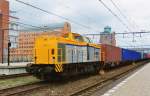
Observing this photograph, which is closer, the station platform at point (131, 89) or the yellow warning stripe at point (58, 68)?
the station platform at point (131, 89)

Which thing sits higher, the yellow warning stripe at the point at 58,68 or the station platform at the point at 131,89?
the yellow warning stripe at the point at 58,68

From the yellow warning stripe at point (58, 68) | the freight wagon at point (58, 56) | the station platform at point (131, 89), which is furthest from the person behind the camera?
the freight wagon at point (58, 56)

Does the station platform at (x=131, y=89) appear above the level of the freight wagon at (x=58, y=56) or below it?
below

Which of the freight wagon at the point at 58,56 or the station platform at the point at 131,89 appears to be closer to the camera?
the station platform at the point at 131,89

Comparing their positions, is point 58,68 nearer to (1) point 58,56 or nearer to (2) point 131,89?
(1) point 58,56

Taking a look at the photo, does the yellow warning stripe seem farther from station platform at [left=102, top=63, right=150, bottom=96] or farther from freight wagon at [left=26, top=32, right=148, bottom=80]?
station platform at [left=102, top=63, right=150, bottom=96]

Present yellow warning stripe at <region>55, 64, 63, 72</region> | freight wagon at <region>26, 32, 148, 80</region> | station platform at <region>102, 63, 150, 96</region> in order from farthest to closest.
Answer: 1. freight wagon at <region>26, 32, 148, 80</region>
2. yellow warning stripe at <region>55, 64, 63, 72</region>
3. station platform at <region>102, 63, 150, 96</region>

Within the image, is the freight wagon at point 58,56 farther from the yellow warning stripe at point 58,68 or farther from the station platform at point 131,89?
the station platform at point 131,89

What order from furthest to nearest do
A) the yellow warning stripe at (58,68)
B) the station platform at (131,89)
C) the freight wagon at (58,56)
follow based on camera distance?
the freight wagon at (58,56) → the yellow warning stripe at (58,68) → the station platform at (131,89)

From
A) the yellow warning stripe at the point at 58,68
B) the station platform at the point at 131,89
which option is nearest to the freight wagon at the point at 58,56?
the yellow warning stripe at the point at 58,68

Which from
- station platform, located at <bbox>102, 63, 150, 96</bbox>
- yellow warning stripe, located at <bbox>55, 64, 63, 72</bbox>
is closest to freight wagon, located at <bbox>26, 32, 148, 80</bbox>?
yellow warning stripe, located at <bbox>55, 64, 63, 72</bbox>

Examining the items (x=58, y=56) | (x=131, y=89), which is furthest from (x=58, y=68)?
(x=131, y=89)

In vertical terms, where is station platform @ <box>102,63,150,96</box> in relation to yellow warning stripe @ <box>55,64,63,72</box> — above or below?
below

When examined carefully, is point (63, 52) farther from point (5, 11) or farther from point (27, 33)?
point (5, 11)
